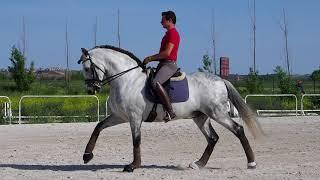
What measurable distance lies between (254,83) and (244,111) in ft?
106

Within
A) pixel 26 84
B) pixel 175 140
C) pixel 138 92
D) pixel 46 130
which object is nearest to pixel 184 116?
pixel 138 92

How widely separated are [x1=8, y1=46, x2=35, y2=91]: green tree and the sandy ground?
27701mm

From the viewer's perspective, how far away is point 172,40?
10.3m

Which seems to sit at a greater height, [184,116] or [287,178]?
[184,116]

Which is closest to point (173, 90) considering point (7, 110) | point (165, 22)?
point (165, 22)

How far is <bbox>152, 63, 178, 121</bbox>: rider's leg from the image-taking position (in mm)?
10188

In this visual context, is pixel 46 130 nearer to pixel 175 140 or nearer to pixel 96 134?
pixel 175 140

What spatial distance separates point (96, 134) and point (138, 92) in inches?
42.9

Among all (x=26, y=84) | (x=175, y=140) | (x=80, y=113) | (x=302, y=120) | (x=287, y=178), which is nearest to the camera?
(x=287, y=178)

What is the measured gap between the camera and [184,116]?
10.5 m

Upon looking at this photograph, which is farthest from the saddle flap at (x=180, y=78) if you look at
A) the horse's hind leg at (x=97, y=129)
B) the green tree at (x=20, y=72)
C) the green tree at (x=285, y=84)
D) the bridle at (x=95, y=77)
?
the green tree at (x=20, y=72)

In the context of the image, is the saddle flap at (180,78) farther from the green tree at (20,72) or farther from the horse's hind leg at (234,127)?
the green tree at (20,72)

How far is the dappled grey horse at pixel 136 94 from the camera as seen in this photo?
10359 mm

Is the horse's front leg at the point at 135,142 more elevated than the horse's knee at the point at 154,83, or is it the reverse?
the horse's knee at the point at 154,83
